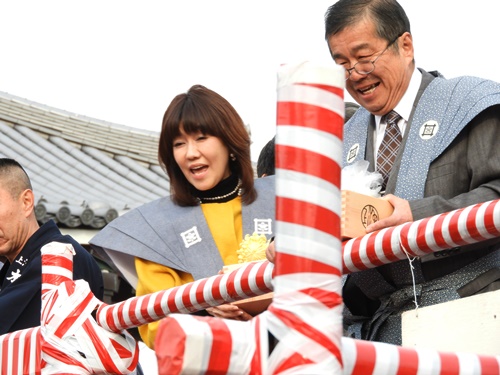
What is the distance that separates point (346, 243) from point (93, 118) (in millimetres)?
11632

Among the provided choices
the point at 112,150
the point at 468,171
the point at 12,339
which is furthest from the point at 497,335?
the point at 112,150

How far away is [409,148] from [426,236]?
2.77ft

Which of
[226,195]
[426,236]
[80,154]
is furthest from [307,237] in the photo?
[80,154]

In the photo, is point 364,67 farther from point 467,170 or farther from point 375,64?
point 467,170

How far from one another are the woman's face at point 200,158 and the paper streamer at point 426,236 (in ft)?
4.55

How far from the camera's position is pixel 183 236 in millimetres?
4230

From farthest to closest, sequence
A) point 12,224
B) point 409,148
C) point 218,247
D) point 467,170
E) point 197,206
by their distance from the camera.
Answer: point 12,224
point 197,206
point 218,247
point 409,148
point 467,170

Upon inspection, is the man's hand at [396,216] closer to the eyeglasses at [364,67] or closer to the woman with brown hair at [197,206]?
the eyeglasses at [364,67]

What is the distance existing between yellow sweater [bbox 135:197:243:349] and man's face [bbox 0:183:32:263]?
1.13 metres

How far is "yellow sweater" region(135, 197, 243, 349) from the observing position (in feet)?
13.3

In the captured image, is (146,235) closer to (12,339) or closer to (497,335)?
(12,339)

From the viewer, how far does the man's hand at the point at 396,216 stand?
305 centimetres

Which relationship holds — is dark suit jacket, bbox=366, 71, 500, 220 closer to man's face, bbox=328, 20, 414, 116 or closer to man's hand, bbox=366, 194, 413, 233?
man's hand, bbox=366, 194, 413, 233

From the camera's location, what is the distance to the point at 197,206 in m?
4.32
